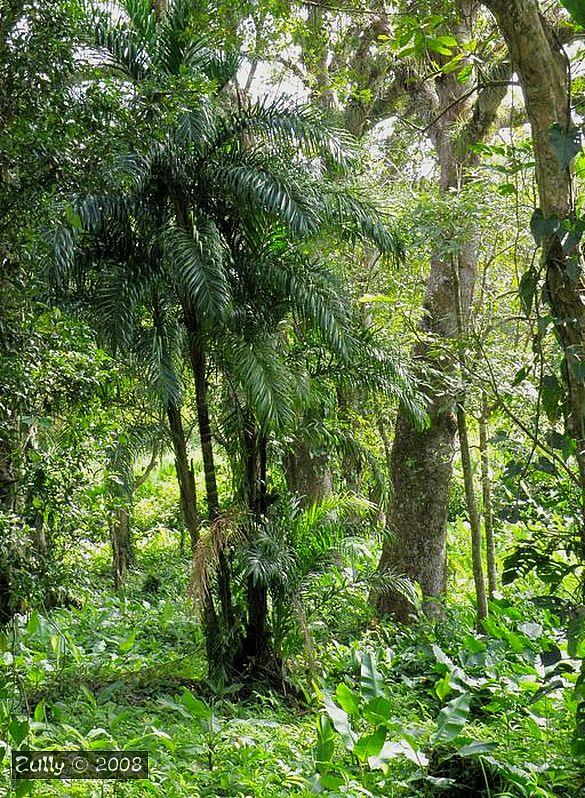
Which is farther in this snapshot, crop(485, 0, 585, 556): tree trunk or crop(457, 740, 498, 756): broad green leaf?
crop(457, 740, 498, 756): broad green leaf

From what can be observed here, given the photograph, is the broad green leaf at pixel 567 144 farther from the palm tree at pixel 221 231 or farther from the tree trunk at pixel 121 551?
the tree trunk at pixel 121 551

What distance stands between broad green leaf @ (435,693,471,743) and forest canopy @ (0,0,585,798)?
2 cm

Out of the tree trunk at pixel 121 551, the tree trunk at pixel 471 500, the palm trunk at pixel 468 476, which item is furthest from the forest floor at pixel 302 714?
the tree trunk at pixel 121 551

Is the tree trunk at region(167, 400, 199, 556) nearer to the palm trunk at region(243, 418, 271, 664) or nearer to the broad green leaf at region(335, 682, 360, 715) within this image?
the palm trunk at region(243, 418, 271, 664)

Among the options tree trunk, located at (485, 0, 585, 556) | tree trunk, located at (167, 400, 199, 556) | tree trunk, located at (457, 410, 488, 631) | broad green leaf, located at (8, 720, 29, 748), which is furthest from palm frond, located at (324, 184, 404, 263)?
broad green leaf, located at (8, 720, 29, 748)

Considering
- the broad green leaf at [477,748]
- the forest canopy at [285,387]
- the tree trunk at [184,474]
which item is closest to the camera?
the forest canopy at [285,387]

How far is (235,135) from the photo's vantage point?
6270 mm

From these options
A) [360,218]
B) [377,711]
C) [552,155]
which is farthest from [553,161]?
[360,218]

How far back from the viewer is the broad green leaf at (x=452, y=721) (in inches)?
156

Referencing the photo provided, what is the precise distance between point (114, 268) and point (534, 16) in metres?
3.82

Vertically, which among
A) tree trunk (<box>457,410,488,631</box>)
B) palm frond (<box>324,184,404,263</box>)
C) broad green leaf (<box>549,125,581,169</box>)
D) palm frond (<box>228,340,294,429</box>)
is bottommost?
tree trunk (<box>457,410,488,631</box>)

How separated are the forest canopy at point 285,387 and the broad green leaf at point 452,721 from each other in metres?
0.02

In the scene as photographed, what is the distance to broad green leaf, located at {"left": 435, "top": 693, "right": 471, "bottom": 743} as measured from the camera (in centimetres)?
397

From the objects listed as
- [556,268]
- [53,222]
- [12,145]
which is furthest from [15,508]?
[556,268]
